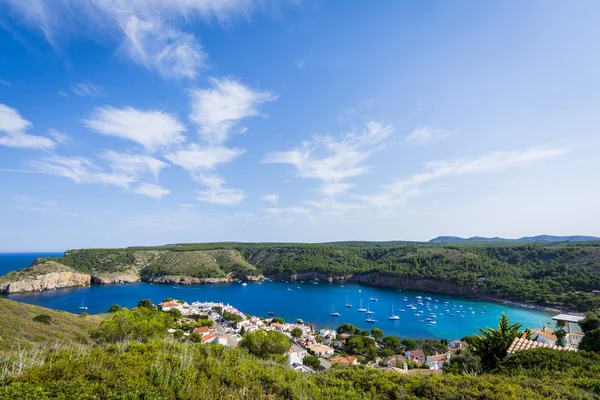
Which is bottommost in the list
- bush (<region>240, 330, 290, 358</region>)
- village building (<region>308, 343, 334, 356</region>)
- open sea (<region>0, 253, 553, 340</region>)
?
open sea (<region>0, 253, 553, 340</region>)

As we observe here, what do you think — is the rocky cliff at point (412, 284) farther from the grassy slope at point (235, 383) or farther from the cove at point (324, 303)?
the grassy slope at point (235, 383)

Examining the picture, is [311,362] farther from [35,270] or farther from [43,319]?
[35,270]

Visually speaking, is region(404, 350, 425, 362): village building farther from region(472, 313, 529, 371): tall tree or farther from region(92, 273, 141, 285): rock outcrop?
region(92, 273, 141, 285): rock outcrop

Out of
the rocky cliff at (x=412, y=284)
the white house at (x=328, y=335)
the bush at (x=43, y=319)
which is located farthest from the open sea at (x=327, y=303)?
the bush at (x=43, y=319)

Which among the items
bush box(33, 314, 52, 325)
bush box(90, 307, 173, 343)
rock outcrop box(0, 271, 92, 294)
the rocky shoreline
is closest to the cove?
the rocky shoreline

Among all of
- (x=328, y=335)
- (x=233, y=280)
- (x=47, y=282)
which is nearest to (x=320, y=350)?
(x=328, y=335)

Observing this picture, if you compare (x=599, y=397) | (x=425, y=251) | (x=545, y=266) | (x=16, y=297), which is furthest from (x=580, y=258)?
(x=16, y=297)

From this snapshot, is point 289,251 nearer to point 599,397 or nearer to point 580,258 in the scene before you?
point 580,258
